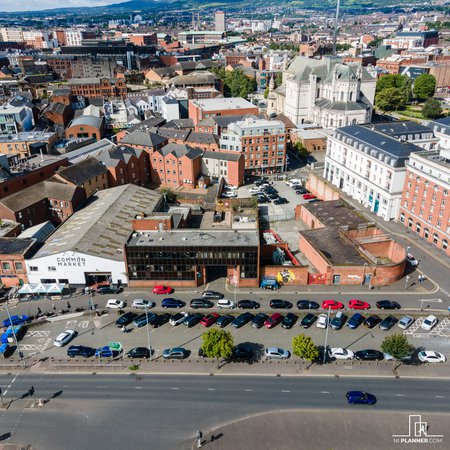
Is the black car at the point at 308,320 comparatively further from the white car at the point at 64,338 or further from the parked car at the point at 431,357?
the white car at the point at 64,338

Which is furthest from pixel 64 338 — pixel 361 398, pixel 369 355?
pixel 369 355

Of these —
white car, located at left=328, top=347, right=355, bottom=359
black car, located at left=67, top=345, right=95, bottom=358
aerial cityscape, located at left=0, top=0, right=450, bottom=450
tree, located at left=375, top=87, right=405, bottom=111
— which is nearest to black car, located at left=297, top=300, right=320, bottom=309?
aerial cityscape, located at left=0, top=0, right=450, bottom=450

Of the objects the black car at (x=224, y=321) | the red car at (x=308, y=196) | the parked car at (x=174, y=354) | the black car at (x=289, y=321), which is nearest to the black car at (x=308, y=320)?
the black car at (x=289, y=321)

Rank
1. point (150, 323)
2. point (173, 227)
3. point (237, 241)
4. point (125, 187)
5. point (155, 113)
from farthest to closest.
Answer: point (155, 113), point (125, 187), point (173, 227), point (237, 241), point (150, 323)

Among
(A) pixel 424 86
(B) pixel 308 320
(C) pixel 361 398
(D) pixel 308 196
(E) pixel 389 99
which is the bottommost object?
(B) pixel 308 320

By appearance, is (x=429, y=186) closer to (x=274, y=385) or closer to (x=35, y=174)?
(x=274, y=385)

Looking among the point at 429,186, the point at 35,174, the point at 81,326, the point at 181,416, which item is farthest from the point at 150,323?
the point at 429,186

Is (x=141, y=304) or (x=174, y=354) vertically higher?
→ (x=174, y=354)

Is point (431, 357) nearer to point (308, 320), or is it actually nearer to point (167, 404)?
point (308, 320)
